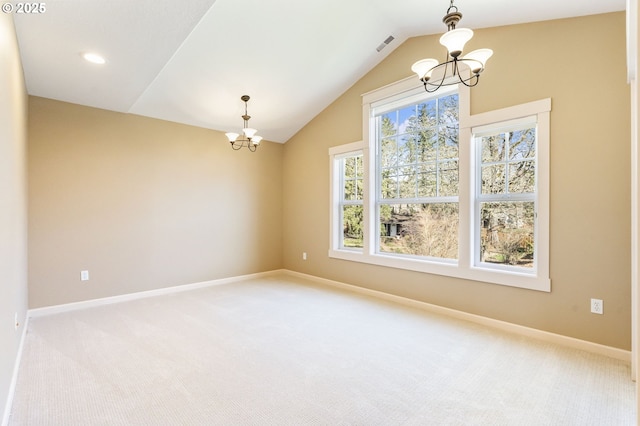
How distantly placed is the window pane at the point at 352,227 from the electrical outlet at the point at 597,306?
2.79m

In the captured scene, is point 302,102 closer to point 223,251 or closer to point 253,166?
point 253,166

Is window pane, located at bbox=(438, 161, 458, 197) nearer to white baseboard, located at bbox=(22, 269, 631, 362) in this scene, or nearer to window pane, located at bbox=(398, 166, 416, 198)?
window pane, located at bbox=(398, 166, 416, 198)

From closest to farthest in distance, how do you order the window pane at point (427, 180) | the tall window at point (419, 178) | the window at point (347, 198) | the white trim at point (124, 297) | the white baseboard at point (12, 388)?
the white baseboard at point (12, 388) < the white trim at point (124, 297) < the tall window at point (419, 178) < the window pane at point (427, 180) < the window at point (347, 198)

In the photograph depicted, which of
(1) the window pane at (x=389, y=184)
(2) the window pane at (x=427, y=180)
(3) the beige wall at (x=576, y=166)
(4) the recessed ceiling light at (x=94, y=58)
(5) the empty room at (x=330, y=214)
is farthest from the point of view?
(1) the window pane at (x=389, y=184)

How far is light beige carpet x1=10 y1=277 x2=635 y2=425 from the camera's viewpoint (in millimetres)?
1876

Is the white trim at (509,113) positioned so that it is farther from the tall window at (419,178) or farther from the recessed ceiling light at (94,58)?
the recessed ceiling light at (94,58)

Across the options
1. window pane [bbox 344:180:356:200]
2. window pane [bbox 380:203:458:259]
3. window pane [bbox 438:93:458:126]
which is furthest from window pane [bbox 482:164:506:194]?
window pane [bbox 344:180:356:200]

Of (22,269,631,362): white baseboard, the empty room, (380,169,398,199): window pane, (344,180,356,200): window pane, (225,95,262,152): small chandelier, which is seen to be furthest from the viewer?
(344,180,356,200): window pane

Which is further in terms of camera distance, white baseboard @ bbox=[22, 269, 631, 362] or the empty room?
white baseboard @ bbox=[22, 269, 631, 362]

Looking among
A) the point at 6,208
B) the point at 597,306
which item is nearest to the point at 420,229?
the point at 597,306

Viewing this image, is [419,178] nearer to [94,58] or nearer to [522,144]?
[522,144]

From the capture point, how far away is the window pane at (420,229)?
3.81m

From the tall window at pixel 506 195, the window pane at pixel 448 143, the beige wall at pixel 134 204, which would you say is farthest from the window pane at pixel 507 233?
the beige wall at pixel 134 204

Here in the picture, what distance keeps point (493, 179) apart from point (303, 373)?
2795 mm
